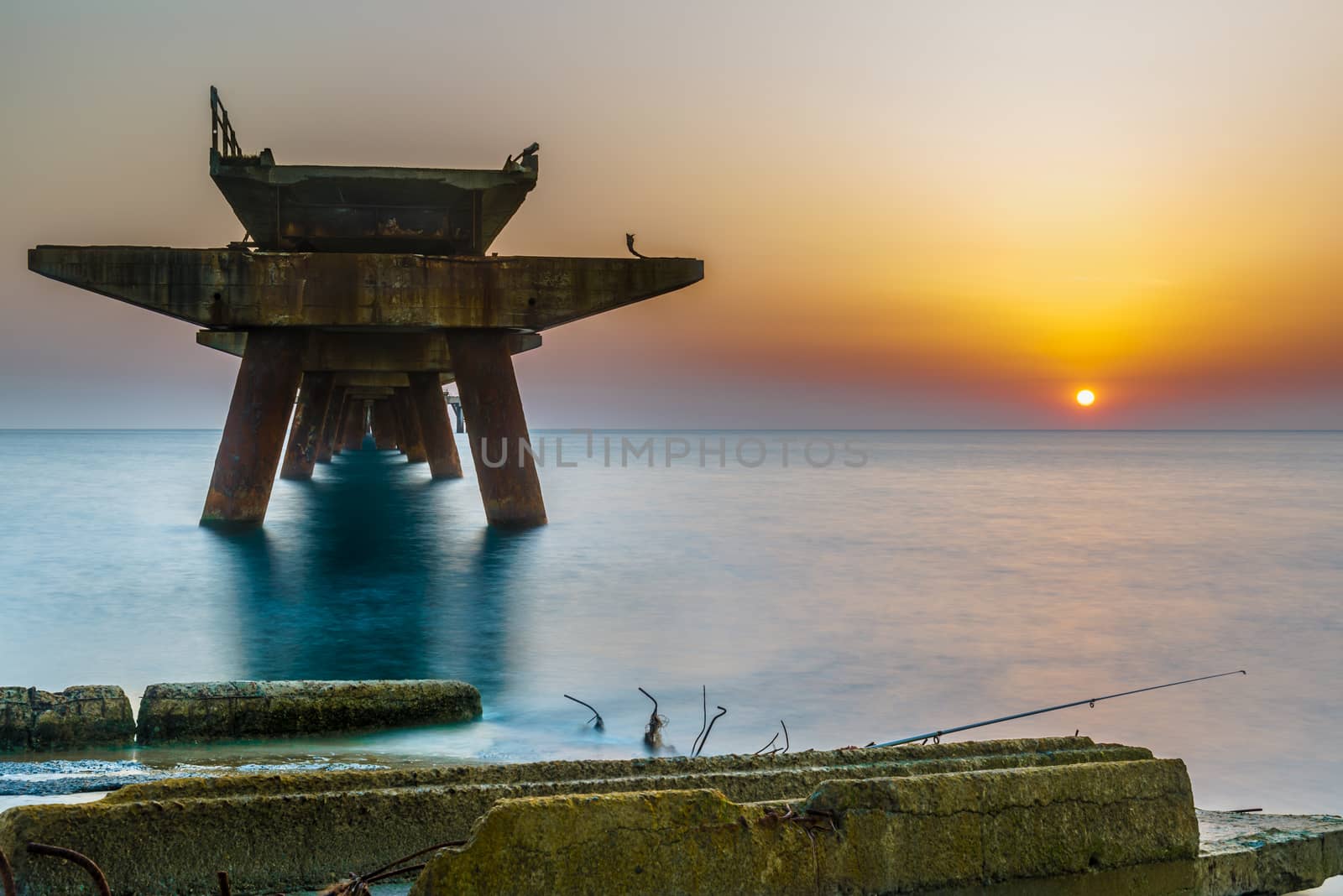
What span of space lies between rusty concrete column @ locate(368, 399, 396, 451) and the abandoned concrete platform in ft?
166

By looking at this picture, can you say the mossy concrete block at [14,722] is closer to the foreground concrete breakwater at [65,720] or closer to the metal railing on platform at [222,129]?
the foreground concrete breakwater at [65,720]

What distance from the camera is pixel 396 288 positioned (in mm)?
14648

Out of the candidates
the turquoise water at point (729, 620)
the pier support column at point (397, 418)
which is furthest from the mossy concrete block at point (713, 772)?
the pier support column at point (397, 418)

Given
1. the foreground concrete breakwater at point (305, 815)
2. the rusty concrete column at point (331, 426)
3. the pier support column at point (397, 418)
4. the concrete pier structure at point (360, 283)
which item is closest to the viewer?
the foreground concrete breakwater at point (305, 815)

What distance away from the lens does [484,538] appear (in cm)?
1717

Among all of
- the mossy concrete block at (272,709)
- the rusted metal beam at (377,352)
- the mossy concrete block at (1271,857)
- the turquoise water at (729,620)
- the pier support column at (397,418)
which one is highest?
the rusted metal beam at (377,352)

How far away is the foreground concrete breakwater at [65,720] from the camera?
5.13m

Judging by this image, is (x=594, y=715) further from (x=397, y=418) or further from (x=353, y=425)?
(x=353, y=425)

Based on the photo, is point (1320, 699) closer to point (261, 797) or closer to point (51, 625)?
point (261, 797)

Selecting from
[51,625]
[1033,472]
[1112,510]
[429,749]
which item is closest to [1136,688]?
[429,749]

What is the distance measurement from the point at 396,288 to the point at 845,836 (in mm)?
12651

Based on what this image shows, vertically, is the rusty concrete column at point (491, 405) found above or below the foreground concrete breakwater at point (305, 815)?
above

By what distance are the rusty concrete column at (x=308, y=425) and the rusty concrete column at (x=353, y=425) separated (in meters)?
19.9

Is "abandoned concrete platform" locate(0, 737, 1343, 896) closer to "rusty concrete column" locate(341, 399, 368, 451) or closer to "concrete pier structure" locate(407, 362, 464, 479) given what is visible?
"concrete pier structure" locate(407, 362, 464, 479)
